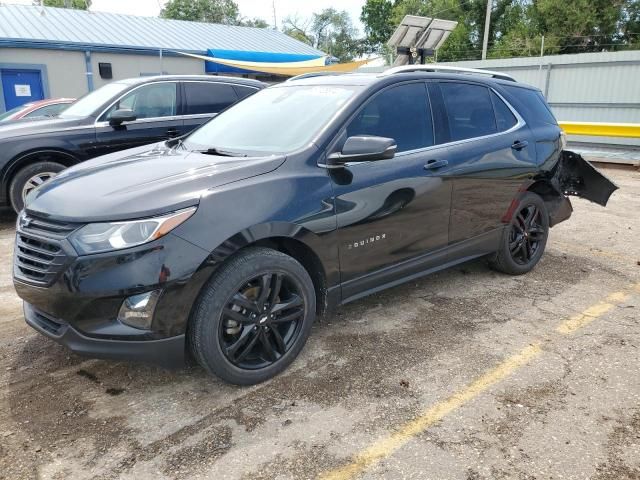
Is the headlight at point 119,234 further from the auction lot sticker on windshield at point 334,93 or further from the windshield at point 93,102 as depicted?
the windshield at point 93,102

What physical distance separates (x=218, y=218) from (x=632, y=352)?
284 centimetres

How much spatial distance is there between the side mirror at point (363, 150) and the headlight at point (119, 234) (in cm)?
109

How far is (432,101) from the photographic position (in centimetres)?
397

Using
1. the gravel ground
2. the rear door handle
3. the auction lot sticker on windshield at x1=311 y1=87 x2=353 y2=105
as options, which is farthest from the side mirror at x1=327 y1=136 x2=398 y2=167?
the rear door handle

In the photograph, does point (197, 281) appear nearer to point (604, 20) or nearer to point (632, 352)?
point (632, 352)

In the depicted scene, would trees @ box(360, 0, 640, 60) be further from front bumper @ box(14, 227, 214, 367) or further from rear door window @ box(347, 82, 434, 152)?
front bumper @ box(14, 227, 214, 367)

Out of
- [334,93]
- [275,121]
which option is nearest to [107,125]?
[275,121]

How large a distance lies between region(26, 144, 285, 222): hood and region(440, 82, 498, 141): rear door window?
65.9 inches

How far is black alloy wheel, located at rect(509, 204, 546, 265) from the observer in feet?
15.8

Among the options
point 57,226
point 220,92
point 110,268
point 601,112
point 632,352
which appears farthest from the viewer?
point 601,112

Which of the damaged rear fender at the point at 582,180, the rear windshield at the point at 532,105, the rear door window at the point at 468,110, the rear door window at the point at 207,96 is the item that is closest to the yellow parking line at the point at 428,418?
the rear door window at the point at 468,110

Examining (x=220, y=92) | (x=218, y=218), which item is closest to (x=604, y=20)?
(x=220, y=92)

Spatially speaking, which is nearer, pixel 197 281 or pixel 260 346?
pixel 197 281

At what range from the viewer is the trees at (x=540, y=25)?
3269 cm
